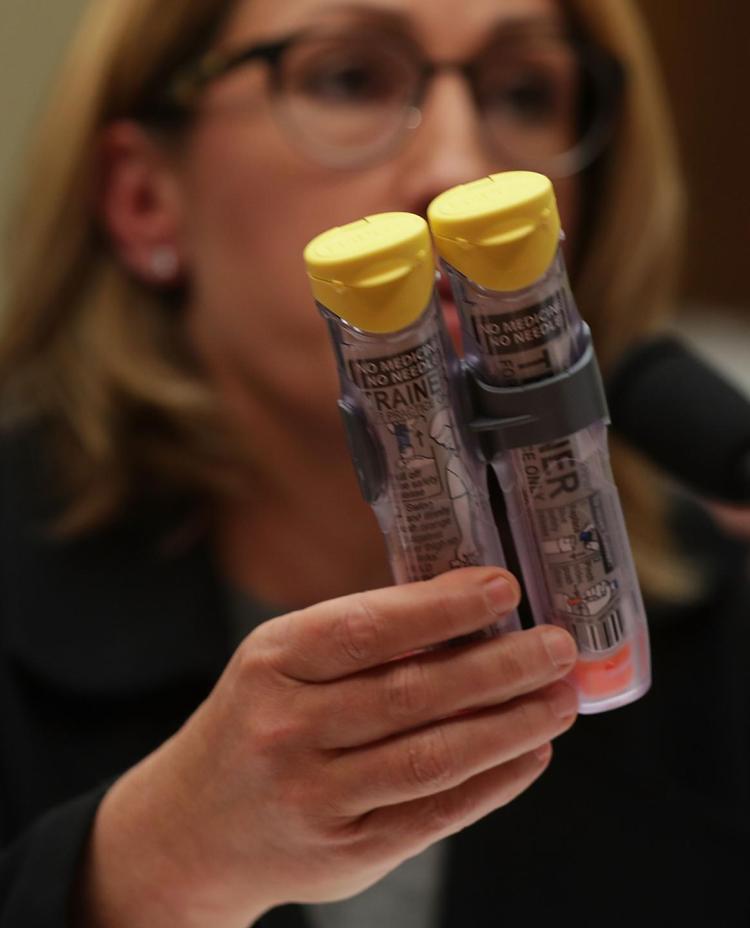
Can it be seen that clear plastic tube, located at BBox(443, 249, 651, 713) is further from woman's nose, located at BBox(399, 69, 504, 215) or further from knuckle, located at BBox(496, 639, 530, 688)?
woman's nose, located at BBox(399, 69, 504, 215)

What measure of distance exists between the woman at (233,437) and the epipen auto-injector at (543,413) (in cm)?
7

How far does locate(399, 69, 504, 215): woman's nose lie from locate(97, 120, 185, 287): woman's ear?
197 mm

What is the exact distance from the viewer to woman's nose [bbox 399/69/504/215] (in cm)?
56

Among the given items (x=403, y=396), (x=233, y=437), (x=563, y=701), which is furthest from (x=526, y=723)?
(x=233, y=437)

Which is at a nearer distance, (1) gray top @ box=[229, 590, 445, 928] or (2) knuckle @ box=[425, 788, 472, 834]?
(2) knuckle @ box=[425, 788, 472, 834]

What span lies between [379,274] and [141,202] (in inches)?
19.8

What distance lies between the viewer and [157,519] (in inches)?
30.5

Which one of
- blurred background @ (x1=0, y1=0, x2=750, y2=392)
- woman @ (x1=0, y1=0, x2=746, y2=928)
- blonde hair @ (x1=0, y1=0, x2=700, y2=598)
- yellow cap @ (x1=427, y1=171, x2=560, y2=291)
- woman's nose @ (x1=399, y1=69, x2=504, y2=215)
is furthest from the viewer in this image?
blurred background @ (x1=0, y1=0, x2=750, y2=392)

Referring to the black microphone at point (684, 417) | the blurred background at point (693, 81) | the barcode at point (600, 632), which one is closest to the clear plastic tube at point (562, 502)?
the barcode at point (600, 632)

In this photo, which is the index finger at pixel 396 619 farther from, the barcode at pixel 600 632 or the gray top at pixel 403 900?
the gray top at pixel 403 900

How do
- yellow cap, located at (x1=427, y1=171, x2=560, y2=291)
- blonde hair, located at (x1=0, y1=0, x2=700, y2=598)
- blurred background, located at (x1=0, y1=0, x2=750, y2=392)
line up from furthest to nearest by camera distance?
blurred background, located at (x1=0, y1=0, x2=750, y2=392) → blonde hair, located at (x1=0, y1=0, x2=700, y2=598) → yellow cap, located at (x1=427, y1=171, x2=560, y2=291)

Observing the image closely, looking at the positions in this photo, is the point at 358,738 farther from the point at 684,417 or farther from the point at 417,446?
the point at 684,417

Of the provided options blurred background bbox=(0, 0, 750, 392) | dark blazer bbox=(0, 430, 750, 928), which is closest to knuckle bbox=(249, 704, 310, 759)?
dark blazer bbox=(0, 430, 750, 928)

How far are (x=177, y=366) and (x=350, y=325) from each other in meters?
0.51
